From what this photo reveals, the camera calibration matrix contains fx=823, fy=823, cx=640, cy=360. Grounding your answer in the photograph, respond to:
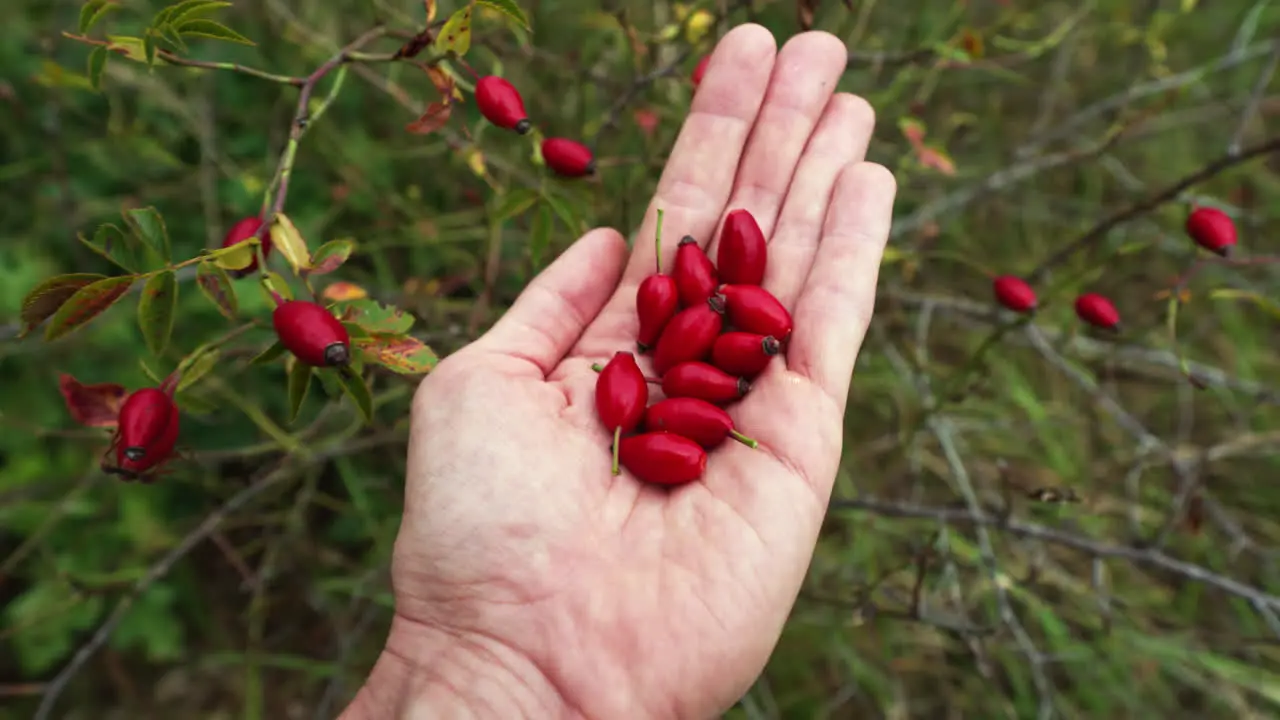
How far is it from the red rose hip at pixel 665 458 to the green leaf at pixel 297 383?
24.0 inches

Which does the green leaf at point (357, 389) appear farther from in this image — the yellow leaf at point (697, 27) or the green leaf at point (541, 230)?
the yellow leaf at point (697, 27)

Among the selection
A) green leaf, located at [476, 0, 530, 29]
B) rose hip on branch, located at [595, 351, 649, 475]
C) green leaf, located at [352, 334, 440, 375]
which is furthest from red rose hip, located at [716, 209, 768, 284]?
green leaf, located at [352, 334, 440, 375]

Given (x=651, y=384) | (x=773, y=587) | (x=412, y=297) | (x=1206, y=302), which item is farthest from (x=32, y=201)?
(x=1206, y=302)

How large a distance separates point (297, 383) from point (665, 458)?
670 millimetres

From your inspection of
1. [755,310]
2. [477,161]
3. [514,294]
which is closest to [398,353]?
[477,161]

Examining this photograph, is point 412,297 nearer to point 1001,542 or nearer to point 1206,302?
point 1001,542

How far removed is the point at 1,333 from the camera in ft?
5.94

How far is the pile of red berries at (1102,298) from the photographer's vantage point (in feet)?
5.56

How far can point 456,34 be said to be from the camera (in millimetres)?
1372

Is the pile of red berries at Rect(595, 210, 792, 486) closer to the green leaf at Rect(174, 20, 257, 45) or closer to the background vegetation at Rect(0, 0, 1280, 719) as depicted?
the background vegetation at Rect(0, 0, 1280, 719)

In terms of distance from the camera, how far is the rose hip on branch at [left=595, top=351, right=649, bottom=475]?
1.64 meters

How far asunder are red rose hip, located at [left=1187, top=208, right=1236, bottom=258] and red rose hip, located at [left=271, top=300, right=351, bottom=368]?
1703 millimetres

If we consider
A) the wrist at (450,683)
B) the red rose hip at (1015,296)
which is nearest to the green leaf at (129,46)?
the wrist at (450,683)

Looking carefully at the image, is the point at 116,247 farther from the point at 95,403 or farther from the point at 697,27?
the point at 697,27
